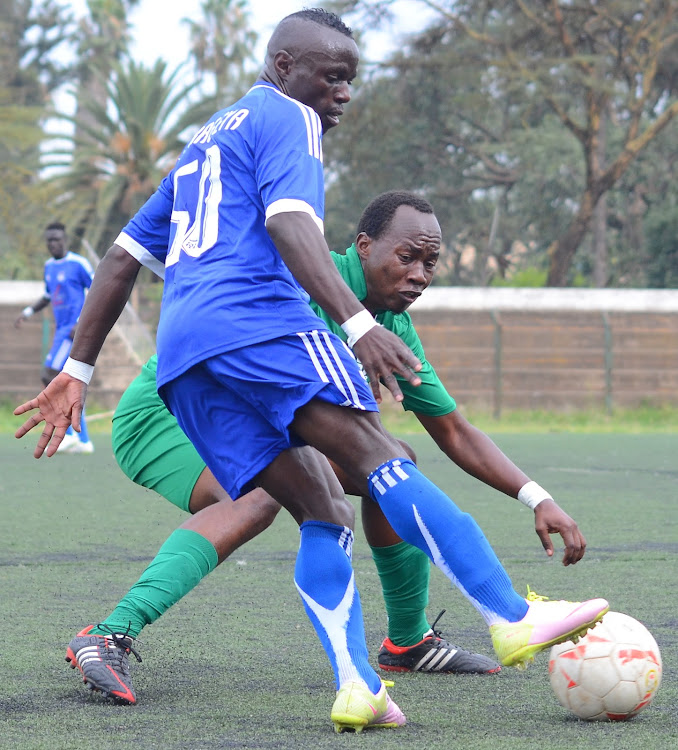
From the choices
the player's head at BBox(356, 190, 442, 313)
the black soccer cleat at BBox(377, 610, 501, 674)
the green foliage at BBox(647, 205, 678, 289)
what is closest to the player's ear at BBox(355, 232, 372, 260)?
the player's head at BBox(356, 190, 442, 313)

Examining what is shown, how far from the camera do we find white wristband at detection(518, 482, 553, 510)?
10.9ft

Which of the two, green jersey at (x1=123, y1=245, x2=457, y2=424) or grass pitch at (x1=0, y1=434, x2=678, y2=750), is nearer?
grass pitch at (x1=0, y1=434, x2=678, y2=750)

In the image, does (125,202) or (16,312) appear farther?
(125,202)

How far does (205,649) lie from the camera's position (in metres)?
4.12

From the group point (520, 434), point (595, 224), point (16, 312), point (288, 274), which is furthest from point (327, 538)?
point (595, 224)

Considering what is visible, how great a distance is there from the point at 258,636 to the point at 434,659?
73 centimetres

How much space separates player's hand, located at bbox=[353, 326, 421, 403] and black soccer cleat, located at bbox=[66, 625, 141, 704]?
122 cm

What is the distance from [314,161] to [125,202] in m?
27.4

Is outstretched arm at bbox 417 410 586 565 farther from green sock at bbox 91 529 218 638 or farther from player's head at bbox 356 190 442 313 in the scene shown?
green sock at bbox 91 529 218 638

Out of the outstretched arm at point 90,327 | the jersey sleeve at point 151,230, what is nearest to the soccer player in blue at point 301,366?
the jersey sleeve at point 151,230

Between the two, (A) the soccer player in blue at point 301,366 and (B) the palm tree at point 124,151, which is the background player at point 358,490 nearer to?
(A) the soccer player in blue at point 301,366

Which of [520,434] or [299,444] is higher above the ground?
[299,444]

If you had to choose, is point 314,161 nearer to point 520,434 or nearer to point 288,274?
point 288,274

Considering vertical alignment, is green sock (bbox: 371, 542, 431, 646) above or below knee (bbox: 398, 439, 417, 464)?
below
